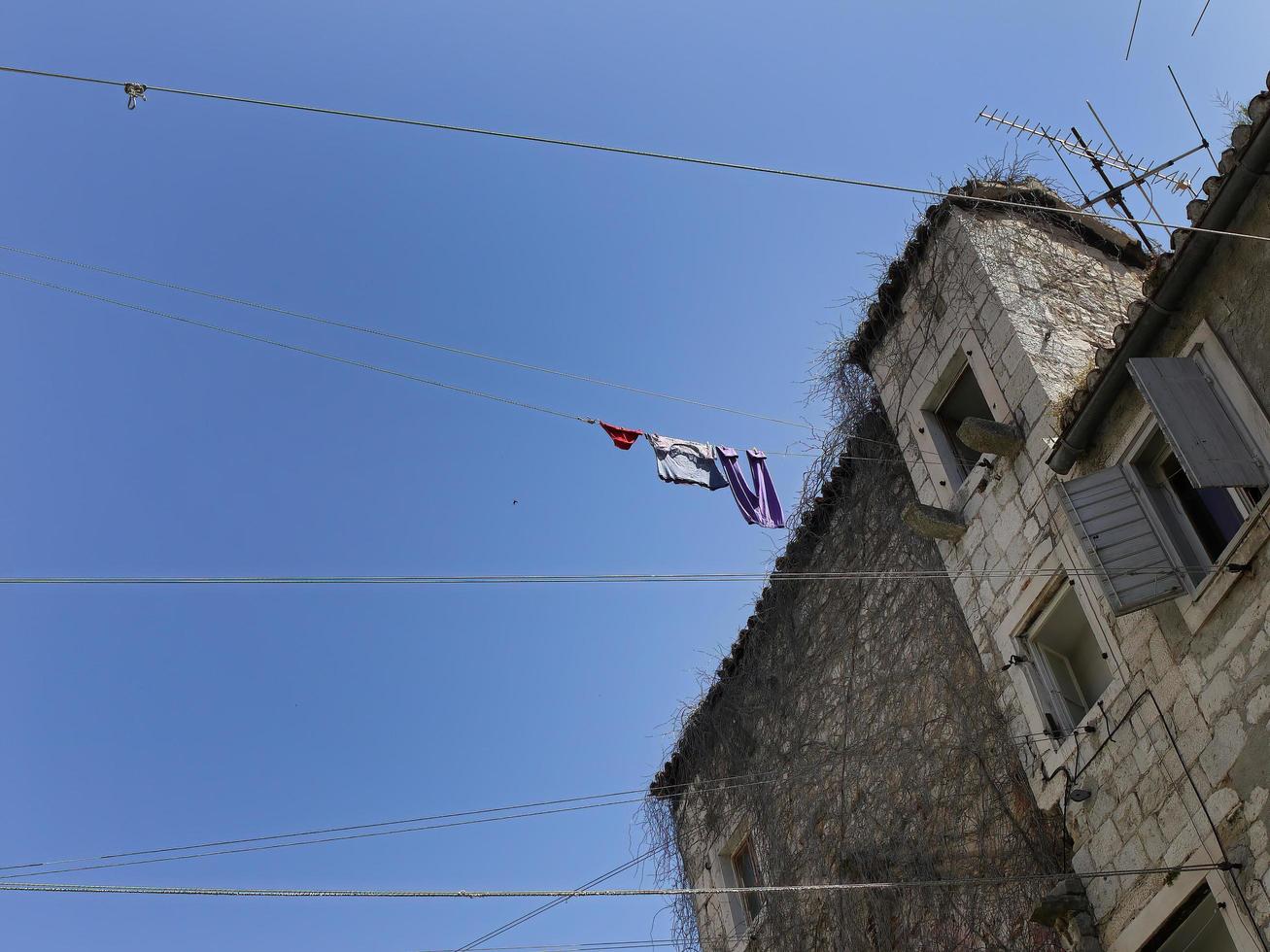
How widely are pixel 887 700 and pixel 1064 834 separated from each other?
251cm

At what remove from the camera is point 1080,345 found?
10242 mm

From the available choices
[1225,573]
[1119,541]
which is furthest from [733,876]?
[1225,573]

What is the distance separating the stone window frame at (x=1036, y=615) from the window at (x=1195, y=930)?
4.53 ft

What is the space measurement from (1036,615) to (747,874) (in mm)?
5003

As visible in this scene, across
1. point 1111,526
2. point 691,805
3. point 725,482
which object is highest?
point 725,482

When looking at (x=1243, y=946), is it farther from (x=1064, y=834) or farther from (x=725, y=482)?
(x=725, y=482)

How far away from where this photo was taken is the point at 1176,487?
8.41m

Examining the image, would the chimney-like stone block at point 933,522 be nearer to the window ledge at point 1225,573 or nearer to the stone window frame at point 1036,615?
the stone window frame at point 1036,615

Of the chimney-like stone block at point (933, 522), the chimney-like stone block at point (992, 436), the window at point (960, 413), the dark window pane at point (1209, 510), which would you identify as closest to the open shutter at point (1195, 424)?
the dark window pane at point (1209, 510)

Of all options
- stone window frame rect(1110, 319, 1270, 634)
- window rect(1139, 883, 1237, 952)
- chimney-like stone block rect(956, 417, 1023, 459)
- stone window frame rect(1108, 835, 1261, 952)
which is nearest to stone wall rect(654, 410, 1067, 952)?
stone window frame rect(1108, 835, 1261, 952)

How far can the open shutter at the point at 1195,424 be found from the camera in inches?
296

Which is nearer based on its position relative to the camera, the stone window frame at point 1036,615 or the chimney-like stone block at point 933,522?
the stone window frame at point 1036,615

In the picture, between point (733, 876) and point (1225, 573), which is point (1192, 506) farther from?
point (733, 876)

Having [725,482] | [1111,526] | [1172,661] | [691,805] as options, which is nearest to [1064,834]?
[1172,661]
